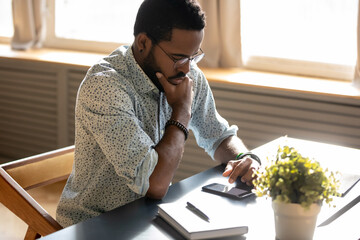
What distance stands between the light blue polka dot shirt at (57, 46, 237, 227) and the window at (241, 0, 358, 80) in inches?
65.2

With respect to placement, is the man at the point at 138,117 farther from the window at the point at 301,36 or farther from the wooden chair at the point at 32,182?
the window at the point at 301,36

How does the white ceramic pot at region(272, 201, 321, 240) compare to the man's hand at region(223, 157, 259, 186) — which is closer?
the white ceramic pot at region(272, 201, 321, 240)

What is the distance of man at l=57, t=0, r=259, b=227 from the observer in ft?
5.04

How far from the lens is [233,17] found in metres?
3.32

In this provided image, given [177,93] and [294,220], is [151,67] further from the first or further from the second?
[294,220]

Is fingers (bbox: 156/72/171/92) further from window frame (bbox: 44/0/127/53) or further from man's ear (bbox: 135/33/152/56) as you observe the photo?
window frame (bbox: 44/0/127/53)

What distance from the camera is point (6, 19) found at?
4.33 meters

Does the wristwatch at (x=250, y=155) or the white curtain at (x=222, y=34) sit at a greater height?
the white curtain at (x=222, y=34)

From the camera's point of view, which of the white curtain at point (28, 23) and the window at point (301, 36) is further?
the white curtain at point (28, 23)

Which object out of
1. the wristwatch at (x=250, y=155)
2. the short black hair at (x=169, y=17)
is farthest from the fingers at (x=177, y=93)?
the wristwatch at (x=250, y=155)

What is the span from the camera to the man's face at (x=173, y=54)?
5.44 ft

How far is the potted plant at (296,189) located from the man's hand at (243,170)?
434mm

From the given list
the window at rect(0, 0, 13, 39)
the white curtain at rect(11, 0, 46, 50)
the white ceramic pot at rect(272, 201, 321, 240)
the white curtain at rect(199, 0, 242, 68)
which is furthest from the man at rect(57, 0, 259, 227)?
the window at rect(0, 0, 13, 39)

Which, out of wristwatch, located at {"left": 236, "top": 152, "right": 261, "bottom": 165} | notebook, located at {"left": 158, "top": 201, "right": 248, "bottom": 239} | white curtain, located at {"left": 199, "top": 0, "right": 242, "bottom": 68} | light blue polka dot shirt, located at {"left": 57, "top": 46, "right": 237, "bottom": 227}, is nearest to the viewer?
notebook, located at {"left": 158, "top": 201, "right": 248, "bottom": 239}
